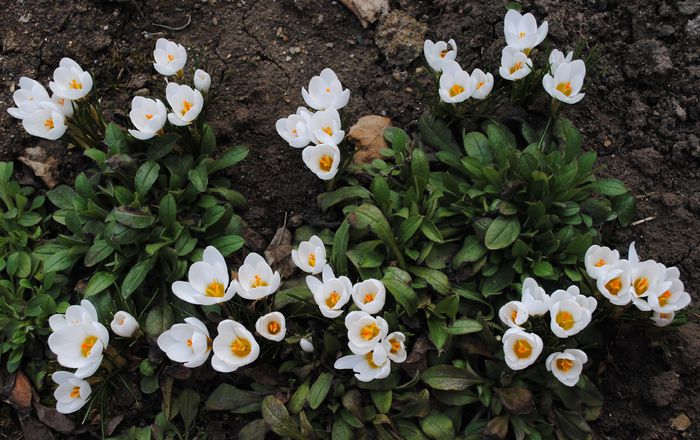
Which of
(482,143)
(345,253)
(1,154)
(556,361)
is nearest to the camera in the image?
(556,361)

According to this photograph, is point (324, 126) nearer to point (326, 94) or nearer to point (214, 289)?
point (326, 94)

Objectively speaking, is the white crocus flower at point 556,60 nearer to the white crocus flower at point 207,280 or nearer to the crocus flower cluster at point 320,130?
the crocus flower cluster at point 320,130

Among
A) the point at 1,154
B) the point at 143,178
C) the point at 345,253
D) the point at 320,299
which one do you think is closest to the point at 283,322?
the point at 320,299

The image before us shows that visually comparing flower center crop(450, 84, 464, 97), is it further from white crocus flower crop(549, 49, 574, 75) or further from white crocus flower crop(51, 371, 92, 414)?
white crocus flower crop(51, 371, 92, 414)

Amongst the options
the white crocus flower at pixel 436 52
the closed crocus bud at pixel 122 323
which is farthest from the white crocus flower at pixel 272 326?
the white crocus flower at pixel 436 52

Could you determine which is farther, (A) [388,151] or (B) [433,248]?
(A) [388,151]

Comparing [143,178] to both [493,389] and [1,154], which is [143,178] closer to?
[1,154]

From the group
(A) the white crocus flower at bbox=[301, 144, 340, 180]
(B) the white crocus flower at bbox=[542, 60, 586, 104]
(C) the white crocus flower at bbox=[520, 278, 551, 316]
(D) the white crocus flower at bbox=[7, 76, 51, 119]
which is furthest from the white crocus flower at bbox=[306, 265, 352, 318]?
(D) the white crocus flower at bbox=[7, 76, 51, 119]
